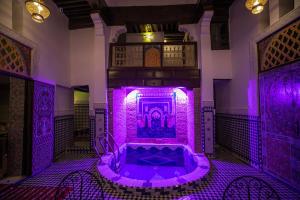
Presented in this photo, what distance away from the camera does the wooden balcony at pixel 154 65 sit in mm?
4590

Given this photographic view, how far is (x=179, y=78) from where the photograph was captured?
15.0ft

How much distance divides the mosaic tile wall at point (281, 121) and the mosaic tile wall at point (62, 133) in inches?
199

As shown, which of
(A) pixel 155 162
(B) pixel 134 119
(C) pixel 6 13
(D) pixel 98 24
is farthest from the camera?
(B) pixel 134 119

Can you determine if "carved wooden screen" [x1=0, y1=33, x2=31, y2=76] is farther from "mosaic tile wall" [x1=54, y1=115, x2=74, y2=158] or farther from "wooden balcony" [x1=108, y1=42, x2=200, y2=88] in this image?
"wooden balcony" [x1=108, y1=42, x2=200, y2=88]

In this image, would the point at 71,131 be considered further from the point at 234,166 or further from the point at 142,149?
the point at 234,166

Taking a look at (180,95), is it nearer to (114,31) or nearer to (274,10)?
(114,31)

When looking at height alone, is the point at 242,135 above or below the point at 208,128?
below

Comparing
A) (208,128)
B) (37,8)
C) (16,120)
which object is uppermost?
(37,8)

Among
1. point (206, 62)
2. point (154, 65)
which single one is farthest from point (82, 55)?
point (206, 62)

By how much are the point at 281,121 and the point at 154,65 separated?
317cm

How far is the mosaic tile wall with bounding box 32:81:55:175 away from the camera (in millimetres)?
3432

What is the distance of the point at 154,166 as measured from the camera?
4.95 metres

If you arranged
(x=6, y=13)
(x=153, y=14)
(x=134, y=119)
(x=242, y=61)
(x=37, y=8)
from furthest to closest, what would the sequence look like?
(x=134, y=119), (x=153, y=14), (x=242, y=61), (x=6, y=13), (x=37, y=8)

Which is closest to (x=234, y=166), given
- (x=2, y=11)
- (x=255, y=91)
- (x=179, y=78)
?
(x=255, y=91)
